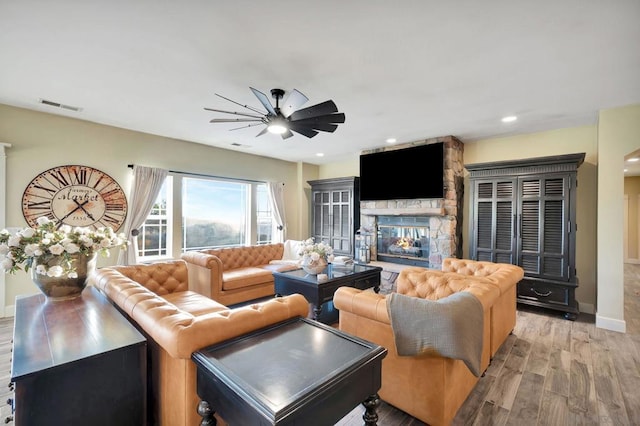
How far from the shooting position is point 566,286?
12.5 feet

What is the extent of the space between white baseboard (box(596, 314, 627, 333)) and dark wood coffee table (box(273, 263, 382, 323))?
2.76m

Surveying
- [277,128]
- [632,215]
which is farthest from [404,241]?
[632,215]

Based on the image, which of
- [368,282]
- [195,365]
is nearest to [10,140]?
[195,365]

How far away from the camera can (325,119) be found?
273cm

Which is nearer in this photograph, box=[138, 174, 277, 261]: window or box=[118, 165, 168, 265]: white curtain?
box=[118, 165, 168, 265]: white curtain

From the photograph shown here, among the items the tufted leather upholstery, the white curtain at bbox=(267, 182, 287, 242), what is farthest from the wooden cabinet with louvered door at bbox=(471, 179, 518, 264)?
the white curtain at bbox=(267, 182, 287, 242)

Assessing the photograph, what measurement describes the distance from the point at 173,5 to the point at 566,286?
5.31 metres

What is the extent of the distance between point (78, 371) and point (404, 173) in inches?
196

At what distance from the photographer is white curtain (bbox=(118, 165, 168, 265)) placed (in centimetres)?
450

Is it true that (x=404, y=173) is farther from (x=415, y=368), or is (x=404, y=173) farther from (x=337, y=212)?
(x=415, y=368)

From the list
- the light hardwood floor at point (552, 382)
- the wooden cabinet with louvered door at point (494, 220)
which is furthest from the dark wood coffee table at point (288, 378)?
the wooden cabinet with louvered door at point (494, 220)

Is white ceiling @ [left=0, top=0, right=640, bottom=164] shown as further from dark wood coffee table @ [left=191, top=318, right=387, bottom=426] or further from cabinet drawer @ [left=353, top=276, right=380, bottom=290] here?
cabinet drawer @ [left=353, top=276, right=380, bottom=290]

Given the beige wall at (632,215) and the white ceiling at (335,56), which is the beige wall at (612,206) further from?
the beige wall at (632,215)

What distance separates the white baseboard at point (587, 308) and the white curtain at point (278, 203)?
5504 mm
